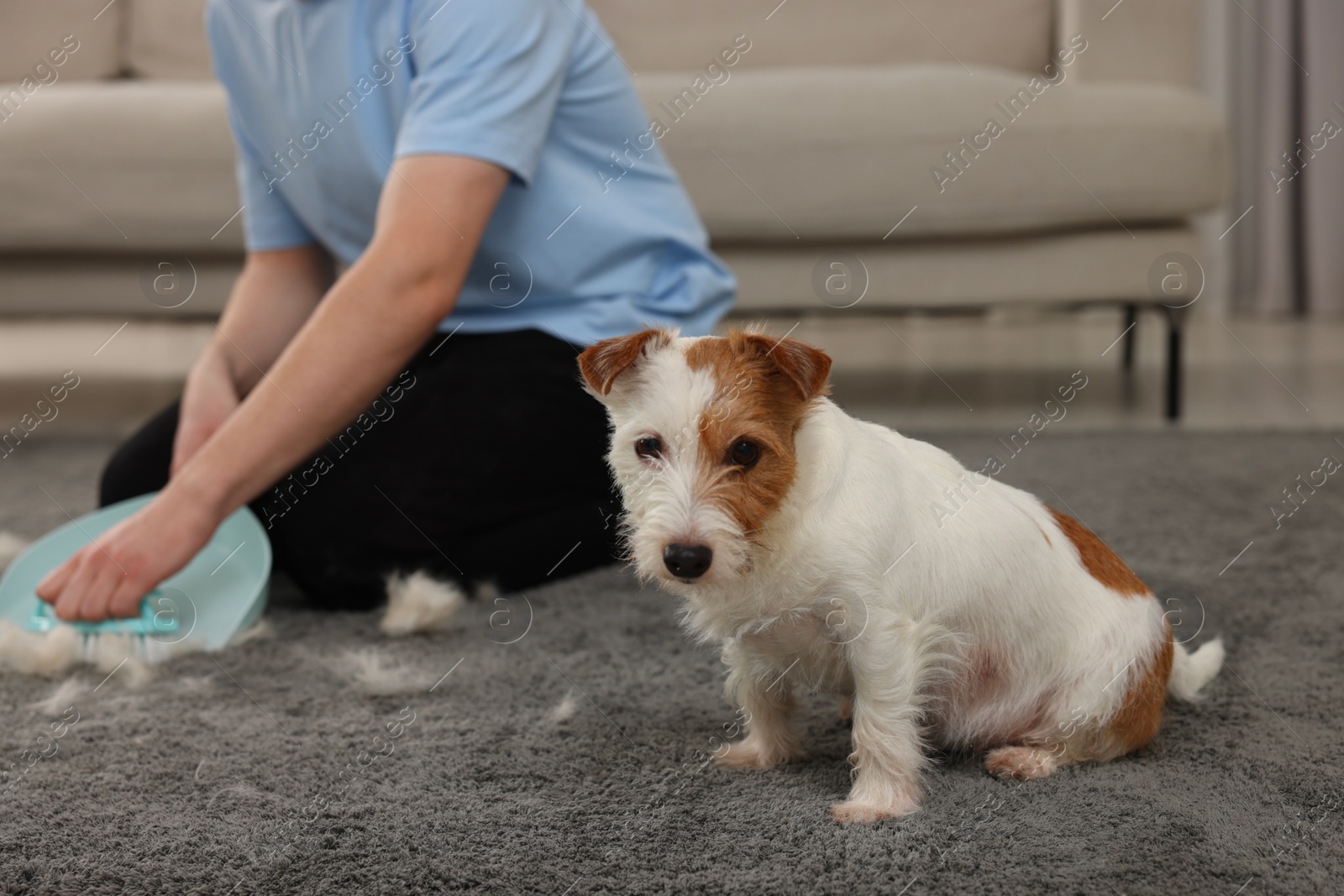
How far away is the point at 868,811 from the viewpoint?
92cm

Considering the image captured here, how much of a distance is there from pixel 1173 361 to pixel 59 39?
3523mm

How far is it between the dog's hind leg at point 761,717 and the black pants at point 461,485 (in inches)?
26.0

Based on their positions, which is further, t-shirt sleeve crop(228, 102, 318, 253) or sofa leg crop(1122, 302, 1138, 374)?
sofa leg crop(1122, 302, 1138, 374)

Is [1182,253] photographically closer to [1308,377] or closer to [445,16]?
[1308,377]

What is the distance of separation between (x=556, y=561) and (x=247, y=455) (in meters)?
0.48

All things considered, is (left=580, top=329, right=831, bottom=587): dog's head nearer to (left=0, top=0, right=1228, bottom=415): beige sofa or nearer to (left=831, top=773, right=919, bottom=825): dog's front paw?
(left=831, top=773, right=919, bottom=825): dog's front paw

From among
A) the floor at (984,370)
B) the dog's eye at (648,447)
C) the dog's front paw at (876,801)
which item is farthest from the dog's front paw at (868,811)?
the floor at (984,370)

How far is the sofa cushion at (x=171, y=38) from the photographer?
3.64 meters

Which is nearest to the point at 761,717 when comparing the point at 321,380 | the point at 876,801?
the point at 876,801

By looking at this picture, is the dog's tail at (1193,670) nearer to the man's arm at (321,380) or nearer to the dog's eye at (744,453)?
the dog's eye at (744,453)

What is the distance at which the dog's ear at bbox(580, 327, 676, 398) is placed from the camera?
900mm

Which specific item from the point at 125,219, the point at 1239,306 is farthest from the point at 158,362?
the point at 1239,306

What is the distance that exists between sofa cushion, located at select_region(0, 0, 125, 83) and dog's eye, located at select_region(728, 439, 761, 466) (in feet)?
11.7

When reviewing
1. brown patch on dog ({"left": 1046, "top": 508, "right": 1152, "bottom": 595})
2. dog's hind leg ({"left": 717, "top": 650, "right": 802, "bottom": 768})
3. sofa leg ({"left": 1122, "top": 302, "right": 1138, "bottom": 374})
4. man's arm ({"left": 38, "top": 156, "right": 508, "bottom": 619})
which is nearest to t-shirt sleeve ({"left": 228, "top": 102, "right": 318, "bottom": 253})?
man's arm ({"left": 38, "top": 156, "right": 508, "bottom": 619})
